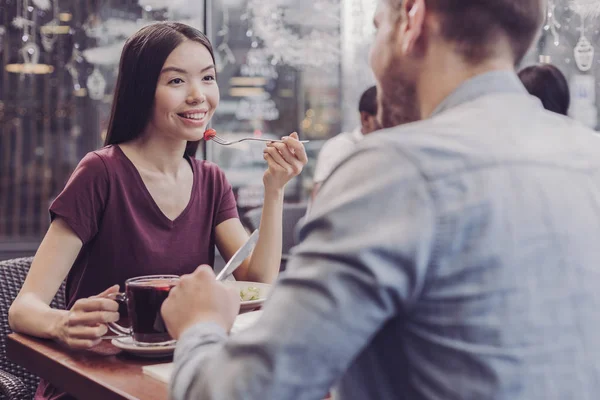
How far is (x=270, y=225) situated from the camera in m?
1.98

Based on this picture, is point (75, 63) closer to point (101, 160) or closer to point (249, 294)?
point (101, 160)

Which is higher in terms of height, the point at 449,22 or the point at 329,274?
the point at 449,22

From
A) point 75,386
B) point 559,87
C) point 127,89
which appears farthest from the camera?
point 559,87

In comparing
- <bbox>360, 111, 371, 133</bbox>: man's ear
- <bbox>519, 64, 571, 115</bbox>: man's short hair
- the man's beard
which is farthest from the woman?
<bbox>360, 111, 371, 133</bbox>: man's ear

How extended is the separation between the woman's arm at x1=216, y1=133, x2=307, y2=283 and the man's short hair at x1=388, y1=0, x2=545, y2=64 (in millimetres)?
1018

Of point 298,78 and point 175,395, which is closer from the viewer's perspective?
point 175,395

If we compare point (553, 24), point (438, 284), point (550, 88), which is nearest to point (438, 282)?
point (438, 284)

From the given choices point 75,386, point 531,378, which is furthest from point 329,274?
point 75,386

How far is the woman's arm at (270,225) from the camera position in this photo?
190 centimetres

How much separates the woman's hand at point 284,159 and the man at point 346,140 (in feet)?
5.61

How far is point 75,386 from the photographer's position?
4.00ft

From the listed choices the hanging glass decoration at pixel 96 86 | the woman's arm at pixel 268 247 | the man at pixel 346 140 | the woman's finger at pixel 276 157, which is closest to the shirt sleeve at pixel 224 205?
the woman's arm at pixel 268 247

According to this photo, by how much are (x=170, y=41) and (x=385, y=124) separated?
3.44ft

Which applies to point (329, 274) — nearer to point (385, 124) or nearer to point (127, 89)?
point (385, 124)
